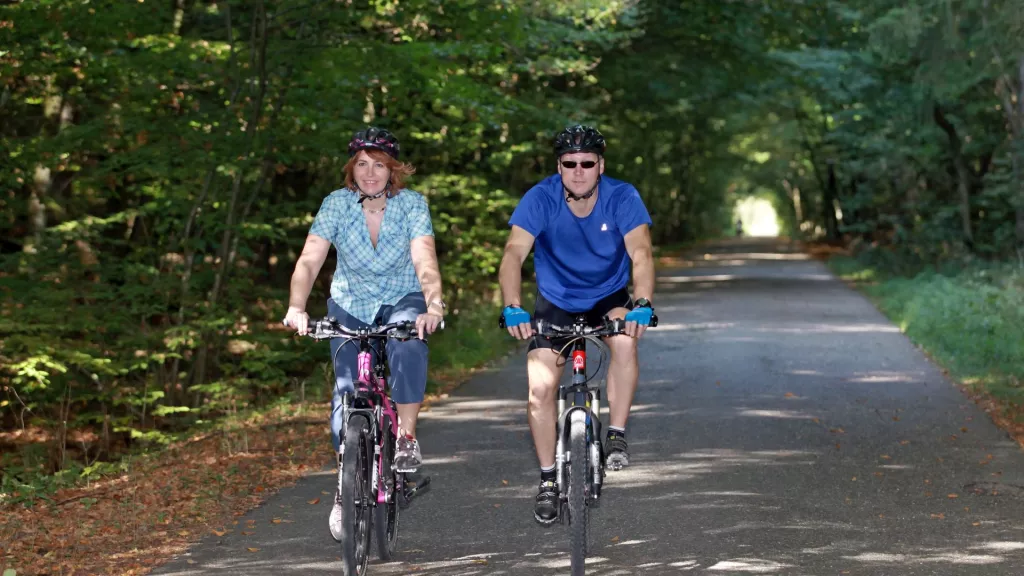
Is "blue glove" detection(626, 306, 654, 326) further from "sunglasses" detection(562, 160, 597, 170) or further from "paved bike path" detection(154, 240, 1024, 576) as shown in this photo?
"paved bike path" detection(154, 240, 1024, 576)

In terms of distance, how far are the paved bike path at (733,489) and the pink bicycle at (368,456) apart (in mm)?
352

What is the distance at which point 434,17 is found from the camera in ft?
46.9

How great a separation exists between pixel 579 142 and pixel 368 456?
1774 millimetres

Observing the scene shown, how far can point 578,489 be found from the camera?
19.9ft

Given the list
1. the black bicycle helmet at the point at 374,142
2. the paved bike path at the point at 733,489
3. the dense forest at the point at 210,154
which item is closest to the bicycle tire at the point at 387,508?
the paved bike path at the point at 733,489

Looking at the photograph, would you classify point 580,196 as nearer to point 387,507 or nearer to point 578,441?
point 578,441

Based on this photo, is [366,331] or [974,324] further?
[974,324]

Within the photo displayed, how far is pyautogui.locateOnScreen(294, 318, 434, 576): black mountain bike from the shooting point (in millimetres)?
5848

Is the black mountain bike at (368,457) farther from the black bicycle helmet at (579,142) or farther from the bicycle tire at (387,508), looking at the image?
the black bicycle helmet at (579,142)

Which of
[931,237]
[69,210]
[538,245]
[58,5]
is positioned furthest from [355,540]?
[931,237]

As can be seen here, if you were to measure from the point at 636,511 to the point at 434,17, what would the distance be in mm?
7859

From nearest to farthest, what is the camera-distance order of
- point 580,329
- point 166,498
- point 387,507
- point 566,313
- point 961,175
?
point 580,329, point 387,507, point 566,313, point 166,498, point 961,175

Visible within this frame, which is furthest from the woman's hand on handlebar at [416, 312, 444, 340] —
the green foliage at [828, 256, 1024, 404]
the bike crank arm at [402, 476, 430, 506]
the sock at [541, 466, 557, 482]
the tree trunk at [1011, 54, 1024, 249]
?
the tree trunk at [1011, 54, 1024, 249]

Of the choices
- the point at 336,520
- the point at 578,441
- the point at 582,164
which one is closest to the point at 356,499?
the point at 336,520
